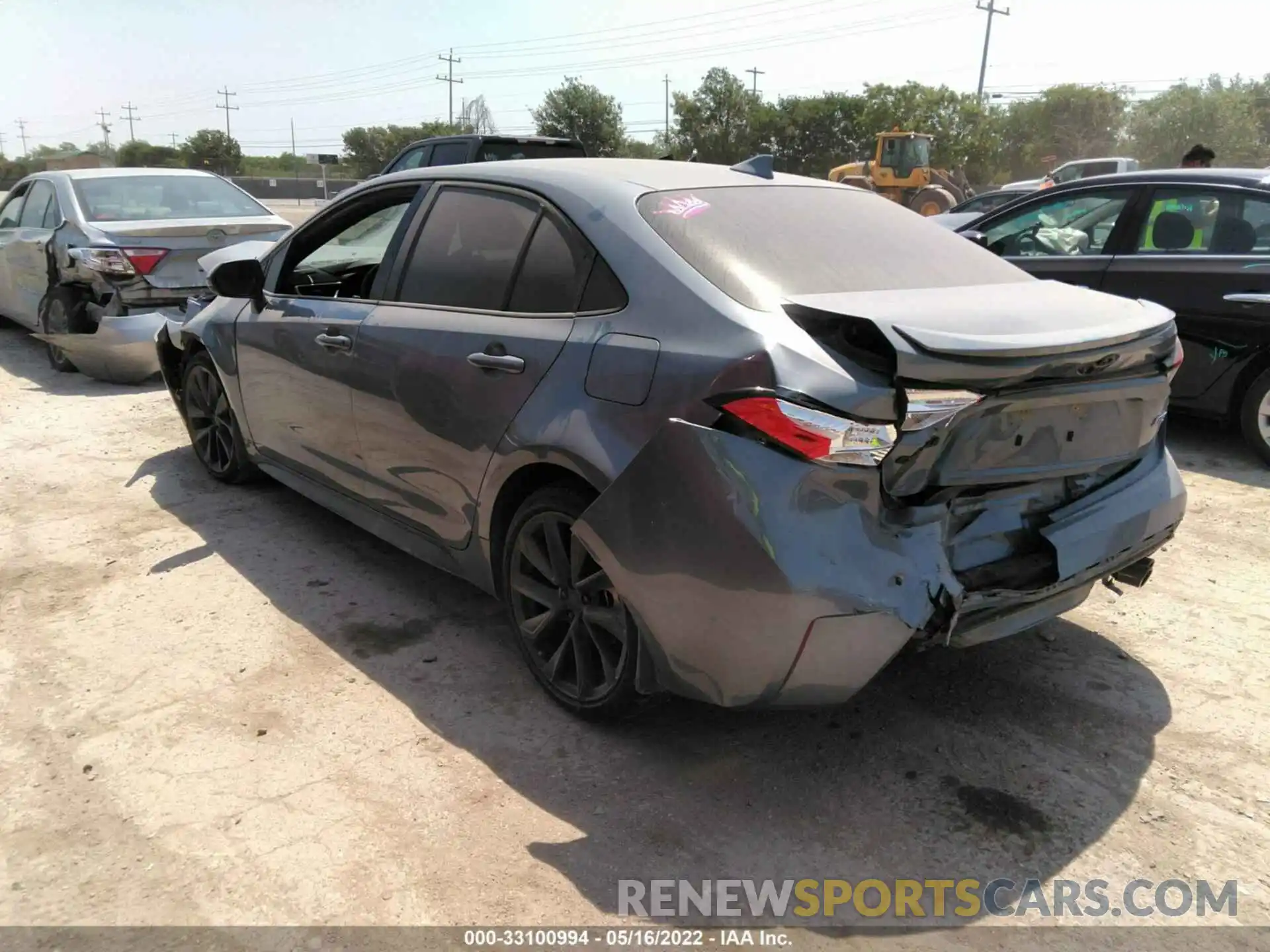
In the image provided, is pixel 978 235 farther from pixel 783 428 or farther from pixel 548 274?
pixel 783 428

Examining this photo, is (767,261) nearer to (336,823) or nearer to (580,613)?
(580,613)

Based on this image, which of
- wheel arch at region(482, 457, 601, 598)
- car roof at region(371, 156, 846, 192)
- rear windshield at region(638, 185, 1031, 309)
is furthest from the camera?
car roof at region(371, 156, 846, 192)

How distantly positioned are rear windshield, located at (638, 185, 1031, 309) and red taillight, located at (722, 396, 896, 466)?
1.20 feet

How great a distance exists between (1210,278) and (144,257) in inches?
291

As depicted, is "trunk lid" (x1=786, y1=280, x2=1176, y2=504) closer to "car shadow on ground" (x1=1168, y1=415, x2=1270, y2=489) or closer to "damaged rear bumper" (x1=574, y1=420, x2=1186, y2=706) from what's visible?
"damaged rear bumper" (x1=574, y1=420, x2=1186, y2=706)

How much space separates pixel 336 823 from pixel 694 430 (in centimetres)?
144

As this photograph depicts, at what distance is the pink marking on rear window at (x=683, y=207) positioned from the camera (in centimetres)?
293

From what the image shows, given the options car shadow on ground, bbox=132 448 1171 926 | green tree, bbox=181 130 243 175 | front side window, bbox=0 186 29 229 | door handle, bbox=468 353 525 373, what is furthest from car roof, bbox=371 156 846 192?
green tree, bbox=181 130 243 175

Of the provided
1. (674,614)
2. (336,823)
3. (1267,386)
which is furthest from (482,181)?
(1267,386)

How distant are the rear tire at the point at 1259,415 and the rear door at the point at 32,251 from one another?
887cm

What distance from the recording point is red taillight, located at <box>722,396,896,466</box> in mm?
2314

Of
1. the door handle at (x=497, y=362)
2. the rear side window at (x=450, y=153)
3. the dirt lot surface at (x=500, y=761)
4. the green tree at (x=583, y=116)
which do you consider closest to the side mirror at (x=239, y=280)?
the dirt lot surface at (x=500, y=761)

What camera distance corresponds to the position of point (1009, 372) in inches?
94.6

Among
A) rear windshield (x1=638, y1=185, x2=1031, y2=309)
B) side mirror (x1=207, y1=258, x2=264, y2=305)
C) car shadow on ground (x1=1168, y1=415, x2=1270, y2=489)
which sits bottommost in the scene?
car shadow on ground (x1=1168, y1=415, x2=1270, y2=489)
